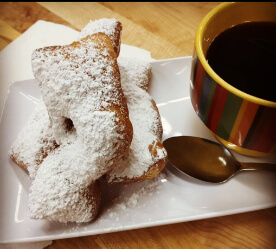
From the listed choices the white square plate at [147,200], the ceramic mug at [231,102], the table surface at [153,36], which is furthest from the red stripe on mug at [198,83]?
the table surface at [153,36]

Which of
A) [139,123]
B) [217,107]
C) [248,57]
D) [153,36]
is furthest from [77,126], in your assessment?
[153,36]

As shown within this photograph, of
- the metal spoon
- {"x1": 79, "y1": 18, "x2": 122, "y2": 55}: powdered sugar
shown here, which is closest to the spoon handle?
the metal spoon

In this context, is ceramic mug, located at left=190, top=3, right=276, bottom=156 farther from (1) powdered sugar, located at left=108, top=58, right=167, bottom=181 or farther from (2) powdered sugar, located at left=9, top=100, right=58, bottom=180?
(2) powdered sugar, located at left=9, top=100, right=58, bottom=180

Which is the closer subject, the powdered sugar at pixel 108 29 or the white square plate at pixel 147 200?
the white square plate at pixel 147 200

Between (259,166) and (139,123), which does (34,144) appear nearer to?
(139,123)

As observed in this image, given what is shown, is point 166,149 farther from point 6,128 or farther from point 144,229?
point 6,128

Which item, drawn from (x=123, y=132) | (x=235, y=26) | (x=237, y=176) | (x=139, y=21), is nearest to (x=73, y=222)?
(x=123, y=132)

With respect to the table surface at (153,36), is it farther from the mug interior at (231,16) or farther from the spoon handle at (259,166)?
the mug interior at (231,16)
